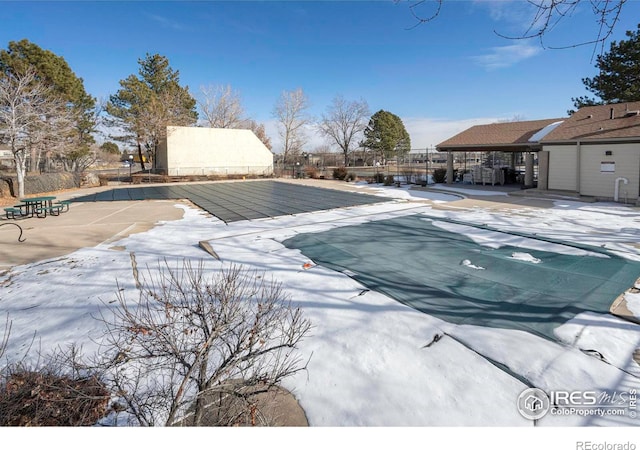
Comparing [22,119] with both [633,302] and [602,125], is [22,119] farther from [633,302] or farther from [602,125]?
[602,125]

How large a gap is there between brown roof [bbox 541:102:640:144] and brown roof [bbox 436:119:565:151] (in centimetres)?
153

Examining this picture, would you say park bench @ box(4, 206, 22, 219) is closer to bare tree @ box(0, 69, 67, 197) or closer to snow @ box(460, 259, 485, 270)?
bare tree @ box(0, 69, 67, 197)

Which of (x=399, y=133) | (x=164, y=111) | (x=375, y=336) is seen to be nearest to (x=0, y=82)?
(x=164, y=111)

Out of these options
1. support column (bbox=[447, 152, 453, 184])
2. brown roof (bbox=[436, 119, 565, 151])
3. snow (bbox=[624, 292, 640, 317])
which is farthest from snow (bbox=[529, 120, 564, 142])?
snow (bbox=[624, 292, 640, 317])

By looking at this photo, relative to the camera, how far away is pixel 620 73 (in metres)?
19.5

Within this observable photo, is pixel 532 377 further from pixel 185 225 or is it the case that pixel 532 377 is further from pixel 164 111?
pixel 164 111

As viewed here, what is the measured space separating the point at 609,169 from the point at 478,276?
11.2 meters

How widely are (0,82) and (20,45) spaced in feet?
14.9

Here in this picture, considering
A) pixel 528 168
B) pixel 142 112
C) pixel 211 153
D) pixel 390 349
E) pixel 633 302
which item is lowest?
pixel 390 349

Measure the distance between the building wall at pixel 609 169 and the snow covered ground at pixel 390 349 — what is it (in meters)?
7.93

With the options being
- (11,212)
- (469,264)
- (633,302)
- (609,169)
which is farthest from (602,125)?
(11,212)

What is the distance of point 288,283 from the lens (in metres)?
5.09

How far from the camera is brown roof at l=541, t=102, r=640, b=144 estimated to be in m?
12.3
